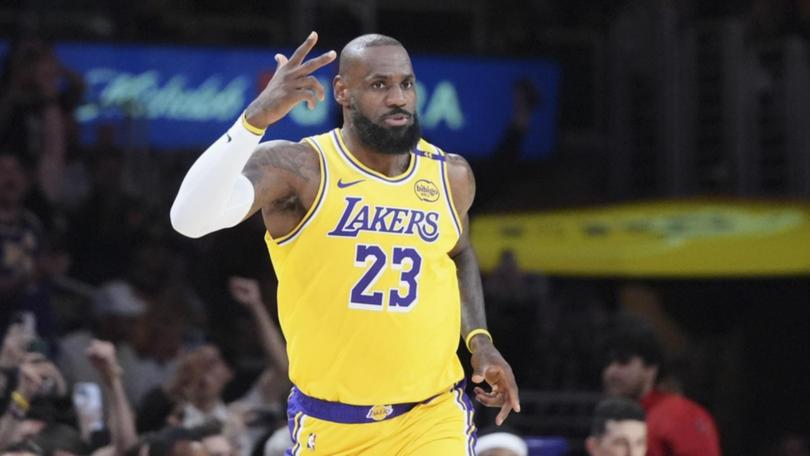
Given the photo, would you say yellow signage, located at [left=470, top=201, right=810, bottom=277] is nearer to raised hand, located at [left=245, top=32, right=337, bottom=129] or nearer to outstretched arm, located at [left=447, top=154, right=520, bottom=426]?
outstretched arm, located at [left=447, top=154, right=520, bottom=426]

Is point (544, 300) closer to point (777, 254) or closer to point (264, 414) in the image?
point (777, 254)

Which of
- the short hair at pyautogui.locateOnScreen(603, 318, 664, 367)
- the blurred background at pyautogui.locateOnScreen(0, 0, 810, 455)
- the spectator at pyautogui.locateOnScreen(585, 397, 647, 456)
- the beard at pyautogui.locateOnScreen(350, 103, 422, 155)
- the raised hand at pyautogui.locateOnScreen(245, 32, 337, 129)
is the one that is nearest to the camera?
the raised hand at pyautogui.locateOnScreen(245, 32, 337, 129)

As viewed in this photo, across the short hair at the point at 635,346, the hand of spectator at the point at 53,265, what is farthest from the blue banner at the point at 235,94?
the short hair at the point at 635,346

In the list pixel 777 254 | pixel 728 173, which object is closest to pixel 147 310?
pixel 777 254

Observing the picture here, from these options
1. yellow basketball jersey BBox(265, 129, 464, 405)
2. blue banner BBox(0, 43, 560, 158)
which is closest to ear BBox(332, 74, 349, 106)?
yellow basketball jersey BBox(265, 129, 464, 405)

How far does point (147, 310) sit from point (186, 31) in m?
4.39

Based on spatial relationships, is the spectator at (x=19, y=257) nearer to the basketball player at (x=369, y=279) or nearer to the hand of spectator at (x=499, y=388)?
the basketball player at (x=369, y=279)

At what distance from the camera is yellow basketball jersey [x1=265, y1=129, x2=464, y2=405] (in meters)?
6.25

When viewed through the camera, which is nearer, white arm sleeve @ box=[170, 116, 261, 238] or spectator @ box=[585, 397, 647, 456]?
white arm sleeve @ box=[170, 116, 261, 238]

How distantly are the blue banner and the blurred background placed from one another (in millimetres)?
18

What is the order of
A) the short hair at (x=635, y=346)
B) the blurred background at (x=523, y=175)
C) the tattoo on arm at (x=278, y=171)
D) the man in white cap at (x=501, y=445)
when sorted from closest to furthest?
the tattoo on arm at (x=278, y=171)
the man in white cap at (x=501, y=445)
the short hair at (x=635, y=346)
the blurred background at (x=523, y=175)

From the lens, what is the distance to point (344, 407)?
6.35 metres

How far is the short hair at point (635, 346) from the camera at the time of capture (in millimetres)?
8938

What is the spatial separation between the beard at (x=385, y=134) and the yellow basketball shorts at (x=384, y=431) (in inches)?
38.5
